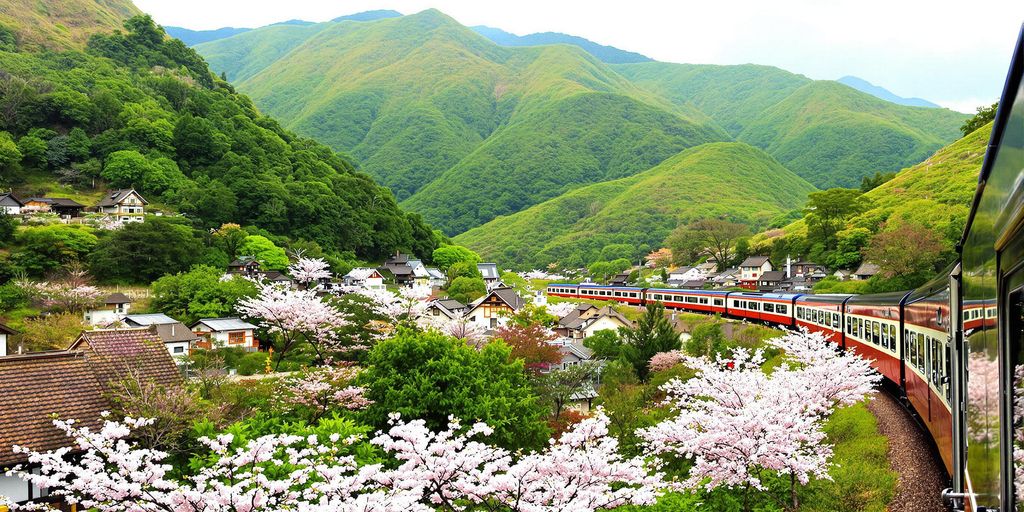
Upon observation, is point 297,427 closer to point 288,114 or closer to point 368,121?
point 368,121

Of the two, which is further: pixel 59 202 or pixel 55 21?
pixel 55 21

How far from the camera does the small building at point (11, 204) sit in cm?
4686

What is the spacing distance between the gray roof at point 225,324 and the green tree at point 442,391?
19.8m

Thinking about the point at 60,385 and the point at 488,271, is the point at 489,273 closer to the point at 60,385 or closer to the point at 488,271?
the point at 488,271

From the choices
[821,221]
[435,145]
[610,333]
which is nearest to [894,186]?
[821,221]

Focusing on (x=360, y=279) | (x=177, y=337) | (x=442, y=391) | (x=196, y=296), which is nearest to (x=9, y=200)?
(x=196, y=296)

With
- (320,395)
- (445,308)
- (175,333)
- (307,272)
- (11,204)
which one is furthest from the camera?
(11,204)

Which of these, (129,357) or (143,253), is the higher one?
(143,253)

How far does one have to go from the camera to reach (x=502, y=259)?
342 ft

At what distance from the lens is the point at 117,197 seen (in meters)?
53.2

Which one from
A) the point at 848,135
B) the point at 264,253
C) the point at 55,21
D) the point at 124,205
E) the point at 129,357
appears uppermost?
the point at 55,21

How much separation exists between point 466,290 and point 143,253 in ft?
74.5

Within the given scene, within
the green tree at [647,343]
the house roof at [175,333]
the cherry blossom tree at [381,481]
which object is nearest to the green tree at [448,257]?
the house roof at [175,333]

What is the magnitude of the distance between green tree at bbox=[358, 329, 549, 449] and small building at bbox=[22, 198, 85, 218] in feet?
151
